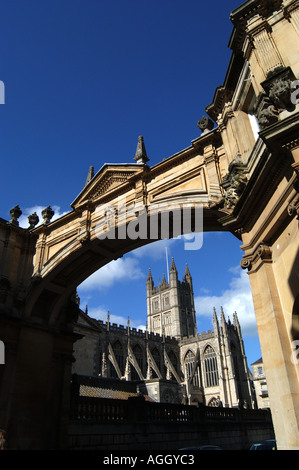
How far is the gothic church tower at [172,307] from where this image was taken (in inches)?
3676

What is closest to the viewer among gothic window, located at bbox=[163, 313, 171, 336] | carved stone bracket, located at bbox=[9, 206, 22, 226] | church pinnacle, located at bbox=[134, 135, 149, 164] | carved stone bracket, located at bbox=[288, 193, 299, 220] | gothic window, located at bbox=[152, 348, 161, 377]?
carved stone bracket, located at bbox=[288, 193, 299, 220]

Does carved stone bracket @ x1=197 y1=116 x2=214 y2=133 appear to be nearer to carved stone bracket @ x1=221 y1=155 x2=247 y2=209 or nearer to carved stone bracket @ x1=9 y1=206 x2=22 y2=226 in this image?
carved stone bracket @ x1=221 y1=155 x2=247 y2=209

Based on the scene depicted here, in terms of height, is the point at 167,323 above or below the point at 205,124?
above

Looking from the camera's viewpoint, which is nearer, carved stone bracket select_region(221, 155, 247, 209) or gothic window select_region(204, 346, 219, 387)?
carved stone bracket select_region(221, 155, 247, 209)

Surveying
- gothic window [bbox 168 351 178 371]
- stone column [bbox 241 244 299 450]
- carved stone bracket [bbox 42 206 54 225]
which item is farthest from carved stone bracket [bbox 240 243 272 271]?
gothic window [bbox 168 351 178 371]

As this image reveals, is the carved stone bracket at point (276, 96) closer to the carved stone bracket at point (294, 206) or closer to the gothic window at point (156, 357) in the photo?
the carved stone bracket at point (294, 206)

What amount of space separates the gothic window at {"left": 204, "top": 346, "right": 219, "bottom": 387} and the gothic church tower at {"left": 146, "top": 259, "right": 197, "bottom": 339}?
56.2 ft

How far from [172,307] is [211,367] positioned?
25.8 meters

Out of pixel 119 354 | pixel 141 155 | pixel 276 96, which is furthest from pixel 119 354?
pixel 276 96

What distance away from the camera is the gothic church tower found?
9338cm

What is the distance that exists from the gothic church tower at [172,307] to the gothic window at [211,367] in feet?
56.2

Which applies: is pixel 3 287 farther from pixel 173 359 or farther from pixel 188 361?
pixel 188 361

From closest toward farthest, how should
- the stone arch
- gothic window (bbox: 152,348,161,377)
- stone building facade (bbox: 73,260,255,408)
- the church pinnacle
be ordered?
the church pinnacle → the stone arch → stone building facade (bbox: 73,260,255,408) → gothic window (bbox: 152,348,161,377)

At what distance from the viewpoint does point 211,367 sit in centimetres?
7138
